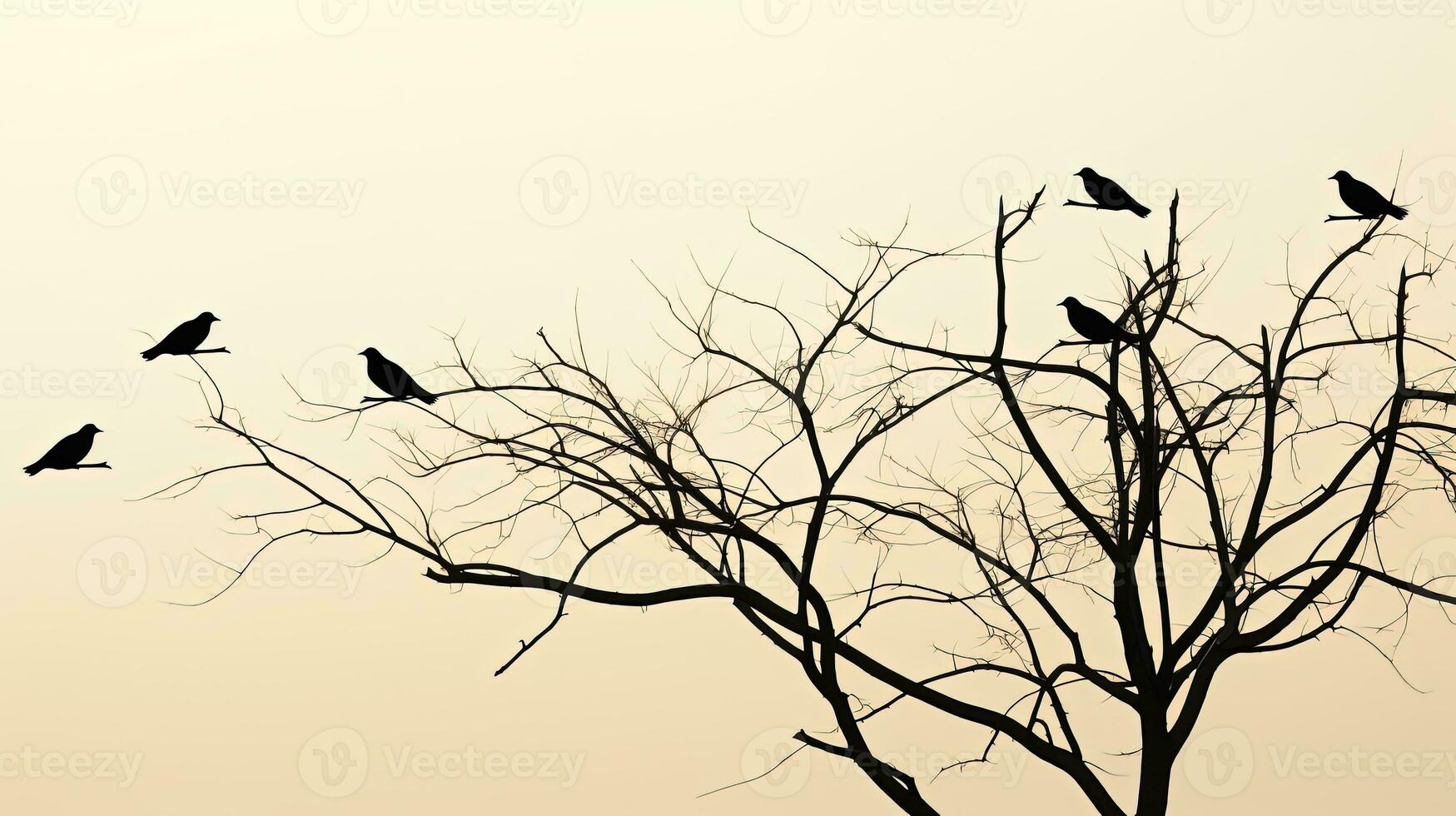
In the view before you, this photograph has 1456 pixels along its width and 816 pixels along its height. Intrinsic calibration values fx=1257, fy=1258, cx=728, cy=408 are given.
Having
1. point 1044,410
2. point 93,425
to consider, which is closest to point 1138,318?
point 1044,410

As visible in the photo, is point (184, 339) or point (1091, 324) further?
point (1091, 324)

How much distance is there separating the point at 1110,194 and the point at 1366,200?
1069 millimetres

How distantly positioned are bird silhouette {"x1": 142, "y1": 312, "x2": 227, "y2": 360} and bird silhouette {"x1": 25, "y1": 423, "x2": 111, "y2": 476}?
50 centimetres

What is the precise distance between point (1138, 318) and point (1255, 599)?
4.48 feet

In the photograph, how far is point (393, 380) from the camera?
189 inches

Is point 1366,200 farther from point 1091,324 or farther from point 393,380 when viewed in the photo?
point 393,380

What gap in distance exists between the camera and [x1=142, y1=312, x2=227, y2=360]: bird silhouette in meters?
4.79

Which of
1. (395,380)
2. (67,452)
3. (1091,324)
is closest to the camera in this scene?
(395,380)

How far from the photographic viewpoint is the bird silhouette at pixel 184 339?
15.7 feet

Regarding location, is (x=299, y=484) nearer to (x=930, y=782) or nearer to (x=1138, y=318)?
(x=930, y=782)

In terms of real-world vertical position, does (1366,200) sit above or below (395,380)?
above

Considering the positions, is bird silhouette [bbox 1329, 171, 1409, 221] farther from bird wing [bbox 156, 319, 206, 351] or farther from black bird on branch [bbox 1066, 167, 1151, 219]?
bird wing [bbox 156, 319, 206, 351]

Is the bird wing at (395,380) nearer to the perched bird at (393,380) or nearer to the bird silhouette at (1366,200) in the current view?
the perched bird at (393,380)

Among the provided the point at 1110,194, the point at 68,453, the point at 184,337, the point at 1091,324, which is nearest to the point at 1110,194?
the point at 1110,194
